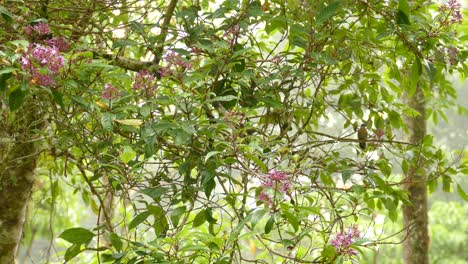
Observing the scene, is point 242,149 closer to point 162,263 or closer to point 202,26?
point 162,263

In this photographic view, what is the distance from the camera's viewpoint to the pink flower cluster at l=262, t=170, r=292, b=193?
107cm

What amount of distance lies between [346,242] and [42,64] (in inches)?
24.5

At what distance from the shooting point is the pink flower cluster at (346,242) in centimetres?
112

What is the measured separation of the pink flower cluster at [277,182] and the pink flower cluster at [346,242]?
0.14 m

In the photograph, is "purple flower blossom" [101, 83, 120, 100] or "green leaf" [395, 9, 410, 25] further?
"green leaf" [395, 9, 410, 25]

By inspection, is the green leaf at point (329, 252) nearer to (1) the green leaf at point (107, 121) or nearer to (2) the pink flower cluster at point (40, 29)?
(1) the green leaf at point (107, 121)

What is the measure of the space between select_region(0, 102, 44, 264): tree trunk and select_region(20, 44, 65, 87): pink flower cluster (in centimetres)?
69

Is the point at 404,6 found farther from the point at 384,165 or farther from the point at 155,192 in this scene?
the point at 155,192

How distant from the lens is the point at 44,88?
1076 mm

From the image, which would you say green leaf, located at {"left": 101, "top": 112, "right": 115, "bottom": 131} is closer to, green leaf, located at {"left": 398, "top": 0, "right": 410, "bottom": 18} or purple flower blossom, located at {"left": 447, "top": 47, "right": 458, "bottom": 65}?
green leaf, located at {"left": 398, "top": 0, "right": 410, "bottom": 18}

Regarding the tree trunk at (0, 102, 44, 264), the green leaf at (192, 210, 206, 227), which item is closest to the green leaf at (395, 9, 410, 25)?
the green leaf at (192, 210, 206, 227)

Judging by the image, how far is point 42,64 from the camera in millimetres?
1087

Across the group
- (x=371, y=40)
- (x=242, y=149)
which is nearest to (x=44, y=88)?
(x=242, y=149)

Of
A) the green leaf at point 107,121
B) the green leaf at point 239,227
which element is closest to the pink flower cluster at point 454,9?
the green leaf at point 239,227
